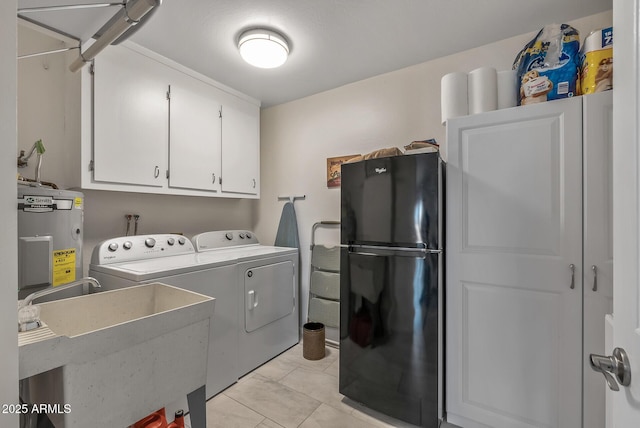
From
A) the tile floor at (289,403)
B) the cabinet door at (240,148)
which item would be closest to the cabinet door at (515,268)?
the tile floor at (289,403)

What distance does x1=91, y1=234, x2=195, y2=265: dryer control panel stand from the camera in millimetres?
1853

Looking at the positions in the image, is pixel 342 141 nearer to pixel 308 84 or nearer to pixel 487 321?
pixel 308 84

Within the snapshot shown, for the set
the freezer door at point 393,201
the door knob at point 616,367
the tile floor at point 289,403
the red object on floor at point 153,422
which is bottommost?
the tile floor at point 289,403

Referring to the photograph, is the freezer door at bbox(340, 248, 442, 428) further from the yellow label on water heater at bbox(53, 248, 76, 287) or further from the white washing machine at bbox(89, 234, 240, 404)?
the yellow label on water heater at bbox(53, 248, 76, 287)

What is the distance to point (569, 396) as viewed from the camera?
1337 millimetres

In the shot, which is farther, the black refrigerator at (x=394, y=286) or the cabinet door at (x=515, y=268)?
the black refrigerator at (x=394, y=286)

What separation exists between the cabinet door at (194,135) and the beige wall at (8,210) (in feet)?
5.61

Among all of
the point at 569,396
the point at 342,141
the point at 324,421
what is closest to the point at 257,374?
the point at 324,421

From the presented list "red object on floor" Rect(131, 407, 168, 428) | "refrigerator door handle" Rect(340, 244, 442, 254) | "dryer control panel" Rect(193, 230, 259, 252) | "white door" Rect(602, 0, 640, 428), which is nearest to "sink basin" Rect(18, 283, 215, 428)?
"red object on floor" Rect(131, 407, 168, 428)

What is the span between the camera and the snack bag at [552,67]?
4.66ft

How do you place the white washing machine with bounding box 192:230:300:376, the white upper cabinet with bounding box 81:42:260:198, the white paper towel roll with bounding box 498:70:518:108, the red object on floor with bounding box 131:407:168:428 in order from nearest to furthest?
the red object on floor with bounding box 131:407:168:428 < the white paper towel roll with bounding box 498:70:518:108 < the white upper cabinet with bounding box 81:42:260:198 < the white washing machine with bounding box 192:230:300:376

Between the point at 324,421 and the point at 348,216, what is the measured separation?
1.28 meters

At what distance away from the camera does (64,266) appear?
1.53 metres

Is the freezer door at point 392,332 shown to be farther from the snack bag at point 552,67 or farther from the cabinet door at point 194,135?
the cabinet door at point 194,135
